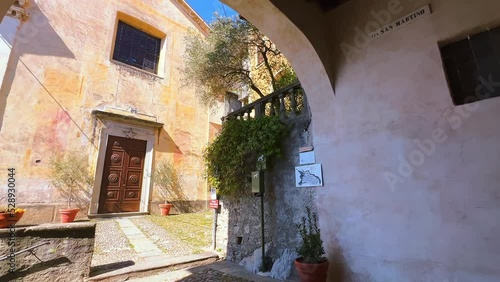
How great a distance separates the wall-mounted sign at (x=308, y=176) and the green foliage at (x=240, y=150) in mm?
448

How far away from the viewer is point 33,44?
696cm

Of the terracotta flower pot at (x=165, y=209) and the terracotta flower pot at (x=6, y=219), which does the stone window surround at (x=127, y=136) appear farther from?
the terracotta flower pot at (x=6, y=219)

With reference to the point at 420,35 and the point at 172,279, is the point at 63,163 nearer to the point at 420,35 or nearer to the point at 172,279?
the point at 172,279

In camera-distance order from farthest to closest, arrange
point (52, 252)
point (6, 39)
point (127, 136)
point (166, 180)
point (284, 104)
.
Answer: point (166, 180) → point (127, 136) → point (6, 39) → point (284, 104) → point (52, 252)

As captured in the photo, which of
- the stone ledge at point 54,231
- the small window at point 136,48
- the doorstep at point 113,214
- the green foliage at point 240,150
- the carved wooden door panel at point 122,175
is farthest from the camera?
the small window at point 136,48

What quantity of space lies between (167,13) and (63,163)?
7.36m

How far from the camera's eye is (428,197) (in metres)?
2.19

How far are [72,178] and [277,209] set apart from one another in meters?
6.64

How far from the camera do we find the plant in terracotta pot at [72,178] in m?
6.86

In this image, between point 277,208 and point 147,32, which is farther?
point 147,32

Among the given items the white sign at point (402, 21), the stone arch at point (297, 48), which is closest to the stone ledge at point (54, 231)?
the stone arch at point (297, 48)

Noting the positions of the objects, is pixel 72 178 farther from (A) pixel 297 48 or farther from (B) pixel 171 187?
(A) pixel 297 48

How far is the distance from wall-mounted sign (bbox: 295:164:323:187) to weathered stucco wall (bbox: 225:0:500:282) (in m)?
0.10

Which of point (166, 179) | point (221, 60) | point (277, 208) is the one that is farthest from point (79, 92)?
point (277, 208)
